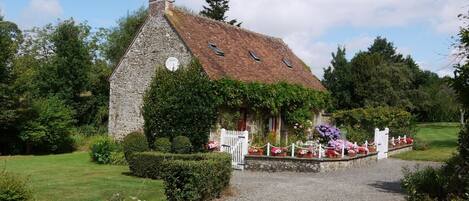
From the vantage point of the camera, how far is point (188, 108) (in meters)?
21.7

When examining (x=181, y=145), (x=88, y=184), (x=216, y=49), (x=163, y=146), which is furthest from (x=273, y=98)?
(x=88, y=184)

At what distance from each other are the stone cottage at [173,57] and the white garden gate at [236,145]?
3107 mm

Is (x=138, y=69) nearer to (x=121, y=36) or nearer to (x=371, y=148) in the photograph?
(x=371, y=148)

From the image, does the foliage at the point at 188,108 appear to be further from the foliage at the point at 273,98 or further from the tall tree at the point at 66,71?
the tall tree at the point at 66,71

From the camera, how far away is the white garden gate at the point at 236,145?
19.5 m

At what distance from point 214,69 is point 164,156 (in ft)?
24.7

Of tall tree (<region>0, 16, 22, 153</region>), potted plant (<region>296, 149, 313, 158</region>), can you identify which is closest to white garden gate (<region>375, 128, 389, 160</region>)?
potted plant (<region>296, 149, 313, 158</region>)

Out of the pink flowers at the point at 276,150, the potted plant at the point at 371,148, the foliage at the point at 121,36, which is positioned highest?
the foliage at the point at 121,36

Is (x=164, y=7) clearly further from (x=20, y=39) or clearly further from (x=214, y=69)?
(x=20, y=39)

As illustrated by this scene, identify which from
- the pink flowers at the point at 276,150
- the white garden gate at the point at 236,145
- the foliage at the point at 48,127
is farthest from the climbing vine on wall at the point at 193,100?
the foliage at the point at 48,127

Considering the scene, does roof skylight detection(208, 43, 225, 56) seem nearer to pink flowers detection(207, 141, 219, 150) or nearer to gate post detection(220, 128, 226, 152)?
gate post detection(220, 128, 226, 152)

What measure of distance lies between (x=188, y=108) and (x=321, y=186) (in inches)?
337

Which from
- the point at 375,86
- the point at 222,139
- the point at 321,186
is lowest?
the point at 321,186

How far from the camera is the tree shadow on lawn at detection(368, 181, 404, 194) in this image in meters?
14.3
